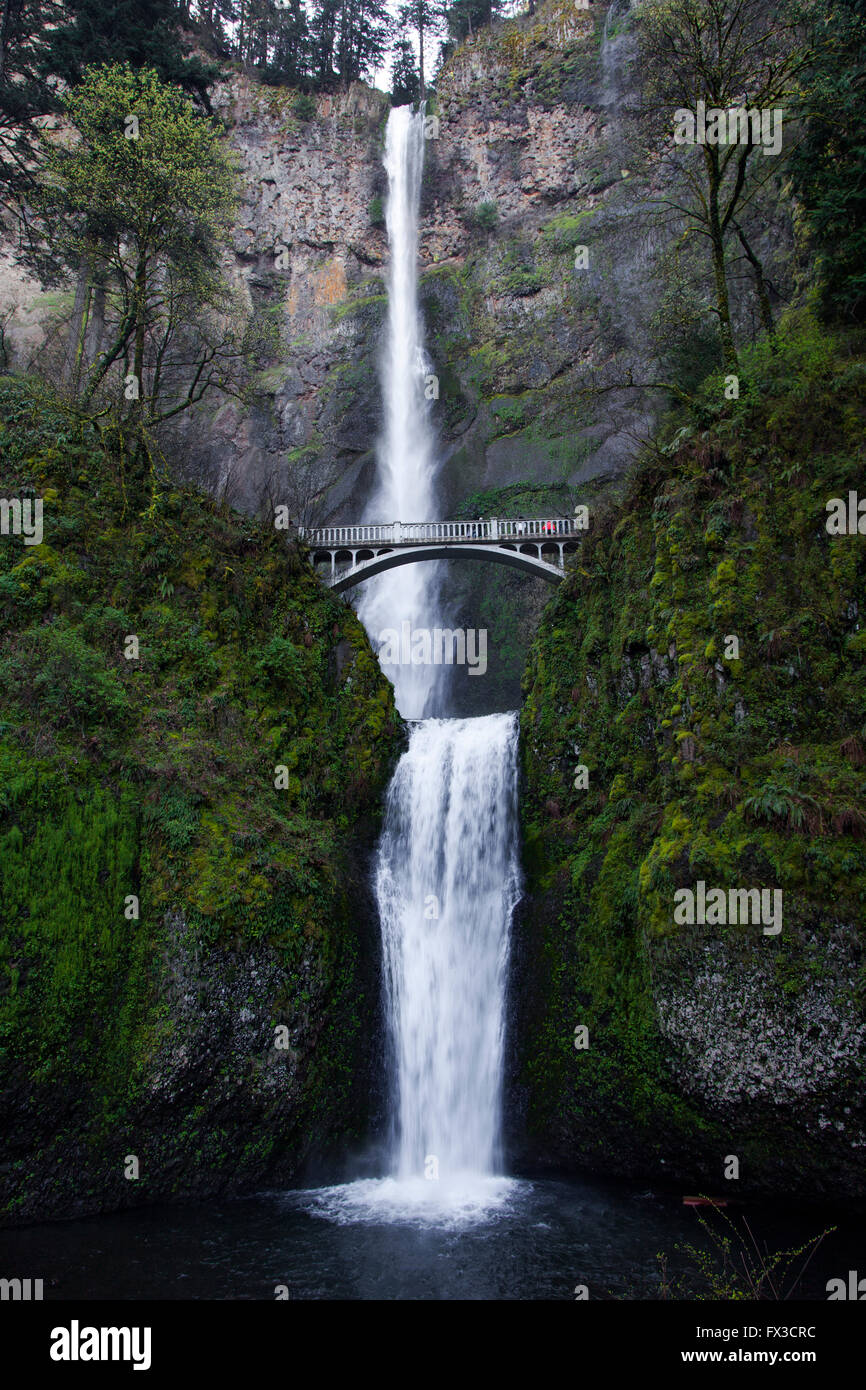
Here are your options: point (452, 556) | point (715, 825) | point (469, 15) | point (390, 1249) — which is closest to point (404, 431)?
point (452, 556)

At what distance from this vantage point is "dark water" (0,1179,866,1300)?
363 inches

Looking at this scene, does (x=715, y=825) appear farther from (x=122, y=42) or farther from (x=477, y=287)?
(x=477, y=287)

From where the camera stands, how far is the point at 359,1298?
9.08m

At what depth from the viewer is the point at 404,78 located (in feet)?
155

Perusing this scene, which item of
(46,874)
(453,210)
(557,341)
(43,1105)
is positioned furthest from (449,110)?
(43,1105)

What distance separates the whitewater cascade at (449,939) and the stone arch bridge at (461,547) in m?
9.86

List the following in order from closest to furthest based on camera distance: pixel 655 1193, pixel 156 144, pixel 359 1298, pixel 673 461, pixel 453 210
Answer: pixel 359 1298 < pixel 655 1193 < pixel 673 461 < pixel 156 144 < pixel 453 210

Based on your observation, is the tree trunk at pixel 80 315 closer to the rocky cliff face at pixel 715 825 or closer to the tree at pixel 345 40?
the rocky cliff face at pixel 715 825

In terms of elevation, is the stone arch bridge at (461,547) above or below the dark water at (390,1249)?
above

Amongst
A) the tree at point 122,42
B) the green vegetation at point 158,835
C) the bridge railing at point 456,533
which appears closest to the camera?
the green vegetation at point 158,835

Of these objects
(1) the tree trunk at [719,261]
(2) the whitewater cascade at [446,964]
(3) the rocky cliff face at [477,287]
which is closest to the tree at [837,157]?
(1) the tree trunk at [719,261]

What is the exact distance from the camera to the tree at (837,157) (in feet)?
48.5
